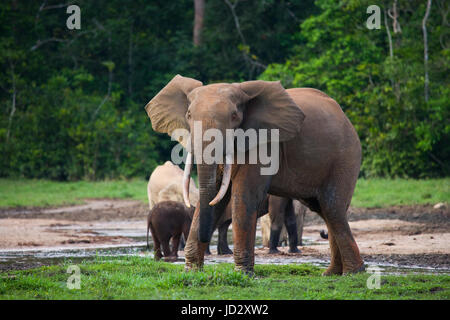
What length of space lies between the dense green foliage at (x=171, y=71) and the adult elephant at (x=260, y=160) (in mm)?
15491

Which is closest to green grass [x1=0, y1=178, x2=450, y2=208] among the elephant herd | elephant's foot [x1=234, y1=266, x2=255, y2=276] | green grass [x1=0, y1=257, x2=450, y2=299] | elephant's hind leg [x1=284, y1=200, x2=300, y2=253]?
the elephant herd

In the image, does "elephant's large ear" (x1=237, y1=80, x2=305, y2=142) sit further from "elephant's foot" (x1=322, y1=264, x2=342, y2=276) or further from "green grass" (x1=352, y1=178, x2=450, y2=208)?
"green grass" (x1=352, y1=178, x2=450, y2=208)

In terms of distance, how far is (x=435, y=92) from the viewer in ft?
83.3

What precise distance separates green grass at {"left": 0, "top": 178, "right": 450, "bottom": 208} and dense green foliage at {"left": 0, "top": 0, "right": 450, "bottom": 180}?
2.18 m

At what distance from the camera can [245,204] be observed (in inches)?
338

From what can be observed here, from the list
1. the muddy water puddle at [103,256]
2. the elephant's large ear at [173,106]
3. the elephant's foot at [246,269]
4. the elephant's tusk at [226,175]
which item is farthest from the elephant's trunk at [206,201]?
the muddy water puddle at [103,256]

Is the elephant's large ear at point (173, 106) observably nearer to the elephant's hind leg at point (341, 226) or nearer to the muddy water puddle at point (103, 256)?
the elephant's hind leg at point (341, 226)

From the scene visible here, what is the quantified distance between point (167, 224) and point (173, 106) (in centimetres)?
303

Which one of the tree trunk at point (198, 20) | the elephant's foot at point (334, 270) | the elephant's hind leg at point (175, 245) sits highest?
the tree trunk at point (198, 20)

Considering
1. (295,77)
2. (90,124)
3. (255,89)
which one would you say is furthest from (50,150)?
(255,89)

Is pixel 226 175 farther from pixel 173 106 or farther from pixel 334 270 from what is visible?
pixel 334 270

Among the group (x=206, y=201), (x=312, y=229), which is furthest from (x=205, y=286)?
(x=312, y=229)

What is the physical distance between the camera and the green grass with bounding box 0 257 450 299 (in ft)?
23.5

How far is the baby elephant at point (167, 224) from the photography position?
39.3 feet
